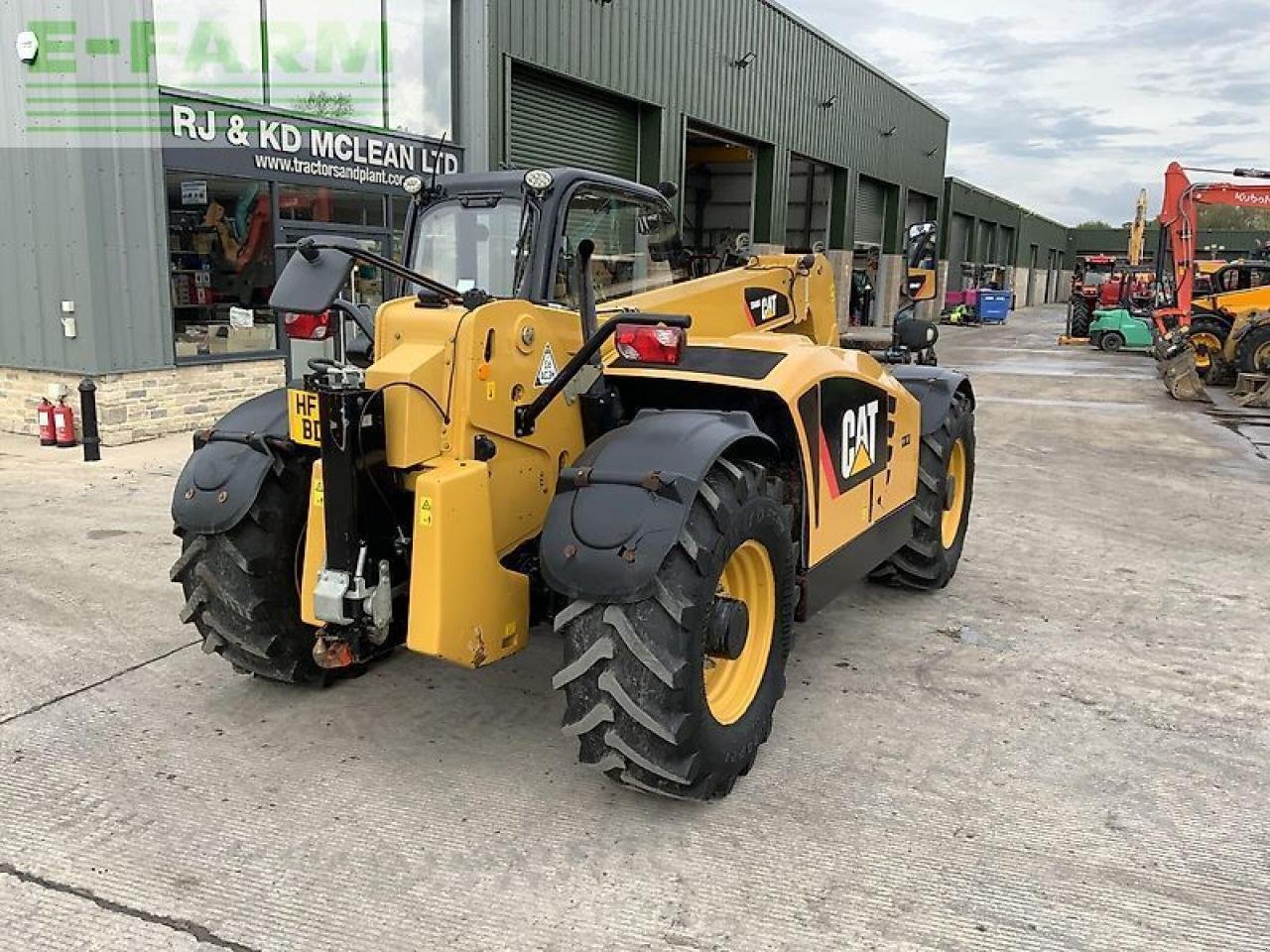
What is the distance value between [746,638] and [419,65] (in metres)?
11.1

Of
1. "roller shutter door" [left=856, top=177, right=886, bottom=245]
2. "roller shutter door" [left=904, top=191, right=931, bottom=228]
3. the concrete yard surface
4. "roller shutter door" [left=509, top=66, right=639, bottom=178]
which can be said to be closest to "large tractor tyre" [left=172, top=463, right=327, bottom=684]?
the concrete yard surface

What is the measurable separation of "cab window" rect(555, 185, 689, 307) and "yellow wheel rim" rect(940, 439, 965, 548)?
82.0 inches

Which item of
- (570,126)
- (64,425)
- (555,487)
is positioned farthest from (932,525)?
(570,126)

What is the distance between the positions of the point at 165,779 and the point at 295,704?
0.67 metres

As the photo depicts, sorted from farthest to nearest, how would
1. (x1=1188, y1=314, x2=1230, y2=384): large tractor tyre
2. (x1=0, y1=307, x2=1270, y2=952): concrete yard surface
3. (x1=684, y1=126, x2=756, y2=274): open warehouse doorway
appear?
(x1=684, y1=126, x2=756, y2=274): open warehouse doorway → (x1=1188, y1=314, x2=1230, y2=384): large tractor tyre → (x1=0, y1=307, x2=1270, y2=952): concrete yard surface

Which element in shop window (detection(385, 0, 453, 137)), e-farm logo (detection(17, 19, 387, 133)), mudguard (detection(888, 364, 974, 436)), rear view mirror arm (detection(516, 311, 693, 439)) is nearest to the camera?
rear view mirror arm (detection(516, 311, 693, 439))

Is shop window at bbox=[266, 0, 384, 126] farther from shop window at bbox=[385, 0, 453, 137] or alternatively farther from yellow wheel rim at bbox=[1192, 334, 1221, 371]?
yellow wheel rim at bbox=[1192, 334, 1221, 371]

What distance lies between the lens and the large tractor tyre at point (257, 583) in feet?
12.9

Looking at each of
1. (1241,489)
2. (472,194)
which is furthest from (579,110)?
(472,194)

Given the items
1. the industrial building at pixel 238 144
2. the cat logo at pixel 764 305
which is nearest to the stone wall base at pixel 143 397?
the industrial building at pixel 238 144

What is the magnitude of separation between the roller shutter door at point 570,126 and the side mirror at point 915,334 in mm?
9389

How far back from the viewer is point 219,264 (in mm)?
10961

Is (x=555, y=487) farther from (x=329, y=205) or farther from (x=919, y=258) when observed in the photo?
(x=329, y=205)

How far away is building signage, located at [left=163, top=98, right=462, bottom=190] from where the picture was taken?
10.2 metres
